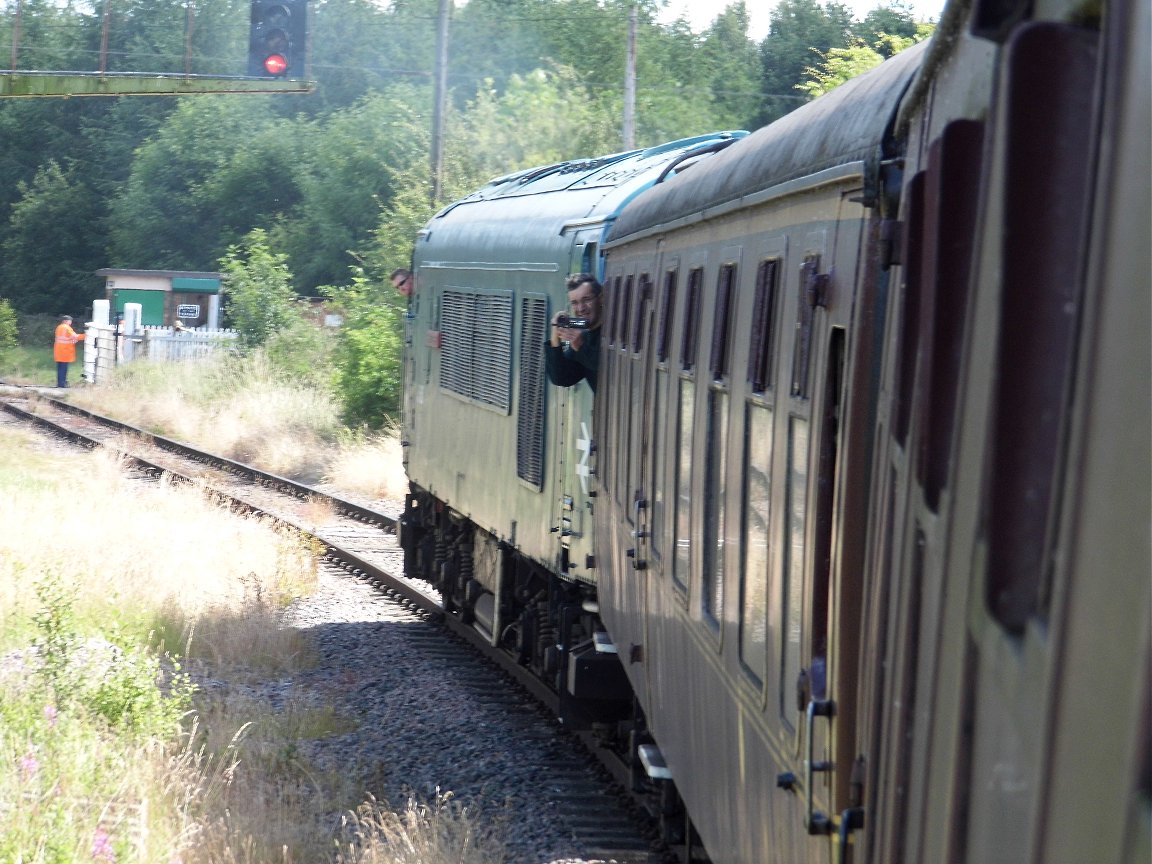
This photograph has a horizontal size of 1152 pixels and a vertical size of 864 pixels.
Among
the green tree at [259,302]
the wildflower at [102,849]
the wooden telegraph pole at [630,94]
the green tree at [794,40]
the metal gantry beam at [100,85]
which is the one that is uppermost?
the green tree at [794,40]

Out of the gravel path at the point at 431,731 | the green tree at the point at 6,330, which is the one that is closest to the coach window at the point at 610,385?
the gravel path at the point at 431,731

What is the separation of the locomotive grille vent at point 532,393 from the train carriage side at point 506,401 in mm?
13

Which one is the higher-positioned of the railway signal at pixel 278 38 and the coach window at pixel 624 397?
the railway signal at pixel 278 38

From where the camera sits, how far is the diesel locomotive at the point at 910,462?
1.17 metres

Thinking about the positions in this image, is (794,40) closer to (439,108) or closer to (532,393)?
(439,108)

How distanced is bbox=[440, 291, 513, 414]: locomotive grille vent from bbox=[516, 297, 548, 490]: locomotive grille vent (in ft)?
1.29

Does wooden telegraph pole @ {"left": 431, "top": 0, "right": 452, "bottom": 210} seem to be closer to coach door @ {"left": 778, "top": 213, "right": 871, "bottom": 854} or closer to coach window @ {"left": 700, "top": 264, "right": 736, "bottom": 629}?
coach window @ {"left": 700, "top": 264, "right": 736, "bottom": 629}

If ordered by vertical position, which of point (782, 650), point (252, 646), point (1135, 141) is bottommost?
point (252, 646)

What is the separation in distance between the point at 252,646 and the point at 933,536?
412 inches

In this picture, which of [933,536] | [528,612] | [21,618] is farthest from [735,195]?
[21,618]

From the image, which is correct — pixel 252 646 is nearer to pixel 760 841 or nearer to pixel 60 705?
pixel 60 705

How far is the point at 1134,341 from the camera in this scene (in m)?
1.13

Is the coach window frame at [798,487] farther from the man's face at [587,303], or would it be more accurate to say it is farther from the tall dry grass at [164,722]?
the man's face at [587,303]

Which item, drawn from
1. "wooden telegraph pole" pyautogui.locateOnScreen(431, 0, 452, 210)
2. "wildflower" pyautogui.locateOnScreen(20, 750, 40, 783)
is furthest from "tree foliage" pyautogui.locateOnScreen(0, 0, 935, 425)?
"wildflower" pyautogui.locateOnScreen(20, 750, 40, 783)
